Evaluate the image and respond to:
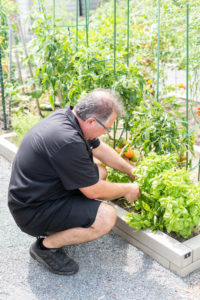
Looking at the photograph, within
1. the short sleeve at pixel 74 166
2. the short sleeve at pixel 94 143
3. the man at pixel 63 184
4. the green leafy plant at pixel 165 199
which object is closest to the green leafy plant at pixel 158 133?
the green leafy plant at pixel 165 199

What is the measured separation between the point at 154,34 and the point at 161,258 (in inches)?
125


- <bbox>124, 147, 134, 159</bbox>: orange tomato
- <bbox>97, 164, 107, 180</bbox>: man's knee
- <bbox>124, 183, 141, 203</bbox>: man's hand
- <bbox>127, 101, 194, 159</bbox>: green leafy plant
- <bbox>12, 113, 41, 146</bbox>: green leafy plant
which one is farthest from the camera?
<bbox>12, 113, 41, 146</bbox>: green leafy plant

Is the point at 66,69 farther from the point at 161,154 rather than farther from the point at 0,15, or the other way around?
the point at 0,15

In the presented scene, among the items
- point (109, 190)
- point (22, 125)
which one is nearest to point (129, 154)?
point (109, 190)

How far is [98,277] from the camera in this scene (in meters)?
2.70

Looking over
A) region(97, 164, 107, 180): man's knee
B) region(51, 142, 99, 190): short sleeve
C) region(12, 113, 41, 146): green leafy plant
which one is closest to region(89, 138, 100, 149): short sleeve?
region(97, 164, 107, 180): man's knee

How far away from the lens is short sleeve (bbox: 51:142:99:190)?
8.14 feet

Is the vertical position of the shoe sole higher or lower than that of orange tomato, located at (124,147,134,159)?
lower

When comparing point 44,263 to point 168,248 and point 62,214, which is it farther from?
point 168,248

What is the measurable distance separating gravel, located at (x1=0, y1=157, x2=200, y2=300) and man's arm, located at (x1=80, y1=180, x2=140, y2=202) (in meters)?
0.46

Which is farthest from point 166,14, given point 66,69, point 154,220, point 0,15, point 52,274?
point 52,274

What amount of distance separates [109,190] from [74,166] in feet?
1.20

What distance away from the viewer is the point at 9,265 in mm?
2846

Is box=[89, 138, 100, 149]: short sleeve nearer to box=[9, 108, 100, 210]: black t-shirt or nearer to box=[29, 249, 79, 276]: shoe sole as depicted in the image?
box=[9, 108, 100, 210]: black t-shirt
